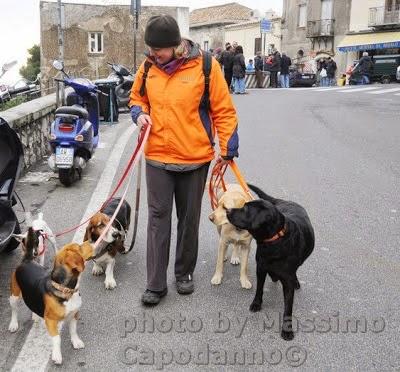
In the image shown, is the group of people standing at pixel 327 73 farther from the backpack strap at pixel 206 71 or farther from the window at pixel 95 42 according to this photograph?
the backpack strap at pixel 206 71

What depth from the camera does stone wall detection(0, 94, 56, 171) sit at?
761 centimetres

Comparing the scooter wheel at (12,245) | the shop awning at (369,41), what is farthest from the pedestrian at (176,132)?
the shop awning at (369,41)

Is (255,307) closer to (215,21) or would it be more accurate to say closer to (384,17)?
(384,17)

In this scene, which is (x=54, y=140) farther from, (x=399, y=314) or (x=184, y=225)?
(x=399, y=314)

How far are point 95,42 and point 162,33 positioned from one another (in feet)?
129

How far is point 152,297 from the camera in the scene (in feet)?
13.3

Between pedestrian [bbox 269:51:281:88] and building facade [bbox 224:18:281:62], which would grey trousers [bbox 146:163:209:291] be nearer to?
pedestrian [bbox 269:51:281:88]

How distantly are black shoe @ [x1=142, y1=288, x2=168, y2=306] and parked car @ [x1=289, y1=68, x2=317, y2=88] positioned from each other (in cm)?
2728

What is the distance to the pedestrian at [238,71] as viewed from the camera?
20.4 metres

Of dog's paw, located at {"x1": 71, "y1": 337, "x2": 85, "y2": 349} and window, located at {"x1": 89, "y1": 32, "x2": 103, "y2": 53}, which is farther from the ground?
window, located at {"x1": 89, "y1": 32, "x2": 103, "y2": 53}

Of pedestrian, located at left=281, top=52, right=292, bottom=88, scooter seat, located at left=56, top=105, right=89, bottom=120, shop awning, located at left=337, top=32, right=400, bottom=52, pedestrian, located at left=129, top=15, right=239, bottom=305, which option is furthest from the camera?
shop awning, located at left=337, top=32, right=400, bottom=52

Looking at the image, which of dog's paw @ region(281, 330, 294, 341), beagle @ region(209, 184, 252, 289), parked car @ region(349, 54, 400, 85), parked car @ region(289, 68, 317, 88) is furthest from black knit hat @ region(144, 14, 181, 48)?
parked car @ region(349, 54, 400, 85)

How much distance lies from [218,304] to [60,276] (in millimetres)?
1316

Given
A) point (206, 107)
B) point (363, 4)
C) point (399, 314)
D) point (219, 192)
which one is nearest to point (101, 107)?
point (219, 192)
